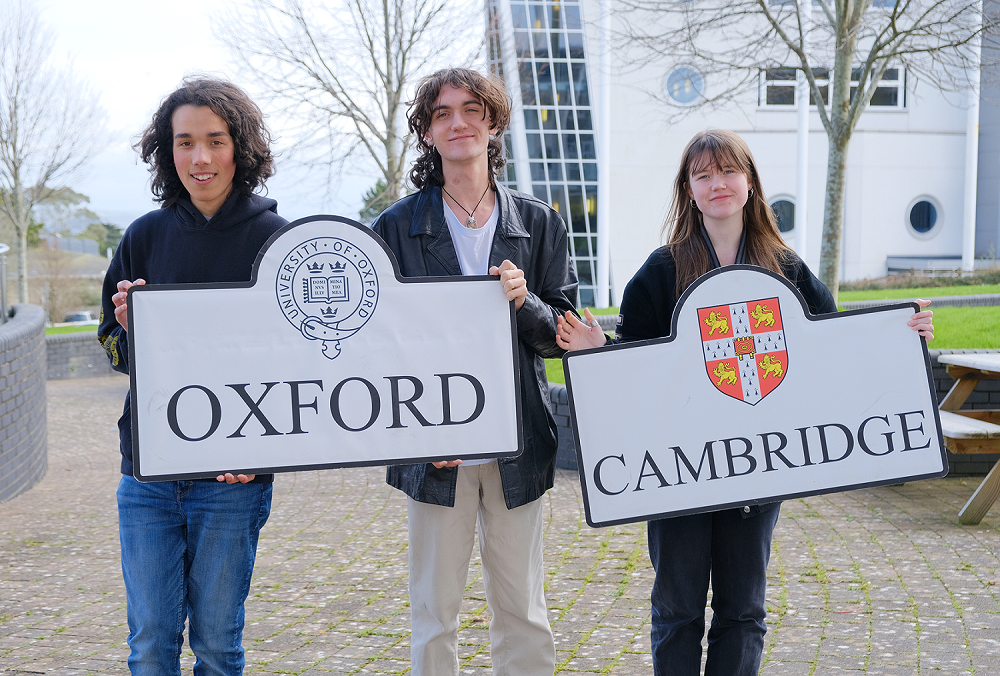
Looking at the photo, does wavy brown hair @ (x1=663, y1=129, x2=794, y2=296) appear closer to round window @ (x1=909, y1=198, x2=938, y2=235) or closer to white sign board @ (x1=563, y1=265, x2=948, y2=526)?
white sign board @ (x1=563, y1=265, x2=948, y2=526)

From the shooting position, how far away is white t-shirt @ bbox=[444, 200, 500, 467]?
9.60 ft

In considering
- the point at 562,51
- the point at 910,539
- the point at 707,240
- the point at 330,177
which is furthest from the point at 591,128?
the point at 707,240

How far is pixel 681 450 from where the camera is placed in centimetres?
283

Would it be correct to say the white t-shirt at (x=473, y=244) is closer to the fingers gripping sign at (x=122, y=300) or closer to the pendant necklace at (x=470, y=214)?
the pendant necklace at (x=470, y=214)

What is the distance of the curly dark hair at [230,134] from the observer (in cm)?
269

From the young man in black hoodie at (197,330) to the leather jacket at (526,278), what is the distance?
16.9 inches

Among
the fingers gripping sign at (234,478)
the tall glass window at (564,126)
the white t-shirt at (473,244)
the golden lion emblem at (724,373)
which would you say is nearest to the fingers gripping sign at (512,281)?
the white t-shirt at (473,244)

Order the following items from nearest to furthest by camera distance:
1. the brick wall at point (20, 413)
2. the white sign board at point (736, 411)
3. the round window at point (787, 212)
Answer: the white sign board at point (736, 411) → the brick wall at point (20, 413) → the round window at point (787, 212)

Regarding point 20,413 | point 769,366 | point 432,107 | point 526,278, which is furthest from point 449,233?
point 20,413

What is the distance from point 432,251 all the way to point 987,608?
323cm

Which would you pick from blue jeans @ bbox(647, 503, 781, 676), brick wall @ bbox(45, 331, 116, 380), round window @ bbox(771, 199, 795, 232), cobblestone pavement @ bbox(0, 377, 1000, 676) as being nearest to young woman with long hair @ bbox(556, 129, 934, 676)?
blue jeans @ bbox(647, 503, 781, 676)

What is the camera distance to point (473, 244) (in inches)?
115

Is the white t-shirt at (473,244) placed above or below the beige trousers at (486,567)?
above

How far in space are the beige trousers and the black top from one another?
58 cm
